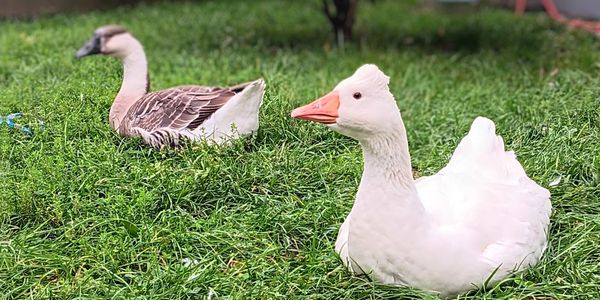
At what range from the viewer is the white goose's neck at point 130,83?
4.49m

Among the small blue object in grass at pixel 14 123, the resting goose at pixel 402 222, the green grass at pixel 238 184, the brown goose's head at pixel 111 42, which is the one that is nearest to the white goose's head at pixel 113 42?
the brown goose's head at pixel 111 42

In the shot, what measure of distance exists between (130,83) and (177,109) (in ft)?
1.88

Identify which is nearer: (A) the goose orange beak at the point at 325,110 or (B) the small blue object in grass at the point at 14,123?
(A) the goose orange beak at the point at 325,110

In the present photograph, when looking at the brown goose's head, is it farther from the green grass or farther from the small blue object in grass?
the small blue object in grass

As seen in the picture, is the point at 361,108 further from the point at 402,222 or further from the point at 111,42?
the point at 111,42

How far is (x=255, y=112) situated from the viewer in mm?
4234

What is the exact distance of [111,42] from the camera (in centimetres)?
483

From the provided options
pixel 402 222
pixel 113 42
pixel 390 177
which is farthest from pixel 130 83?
pixel 402 222

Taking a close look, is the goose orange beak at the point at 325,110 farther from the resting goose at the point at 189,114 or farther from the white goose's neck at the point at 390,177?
the resting goose at the point at 189,114

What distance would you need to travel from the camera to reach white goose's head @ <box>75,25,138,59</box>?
4812 mm

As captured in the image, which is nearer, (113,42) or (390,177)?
(390,177)

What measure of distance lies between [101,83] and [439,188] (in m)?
2.60

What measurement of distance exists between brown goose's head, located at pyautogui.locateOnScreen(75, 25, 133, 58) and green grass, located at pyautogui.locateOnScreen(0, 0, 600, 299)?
0.22 meters

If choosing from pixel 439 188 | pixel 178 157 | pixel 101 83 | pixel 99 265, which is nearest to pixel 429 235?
pixel 439 188
